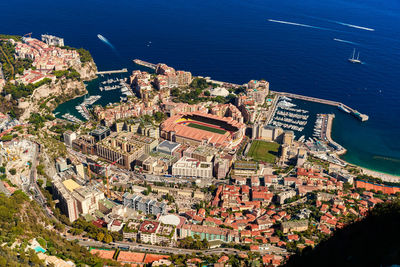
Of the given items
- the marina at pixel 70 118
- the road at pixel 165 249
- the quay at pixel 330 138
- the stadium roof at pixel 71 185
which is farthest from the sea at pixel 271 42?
the stadium roof at pixel 71 185

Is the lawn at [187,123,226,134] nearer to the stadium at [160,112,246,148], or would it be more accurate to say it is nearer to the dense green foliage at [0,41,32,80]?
the stadium at [160,112,246,148]

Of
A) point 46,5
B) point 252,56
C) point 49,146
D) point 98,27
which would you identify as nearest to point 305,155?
point 49,146

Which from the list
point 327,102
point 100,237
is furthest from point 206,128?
point 100,237

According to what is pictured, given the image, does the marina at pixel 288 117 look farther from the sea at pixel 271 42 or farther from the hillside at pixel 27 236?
the hillside at pixel 27 236

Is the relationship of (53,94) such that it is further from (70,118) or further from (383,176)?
(383,176)

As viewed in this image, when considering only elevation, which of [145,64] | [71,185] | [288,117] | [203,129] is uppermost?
[145,64]

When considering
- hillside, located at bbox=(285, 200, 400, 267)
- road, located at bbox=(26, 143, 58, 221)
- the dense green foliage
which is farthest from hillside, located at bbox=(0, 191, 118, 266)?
the dense green foliage
